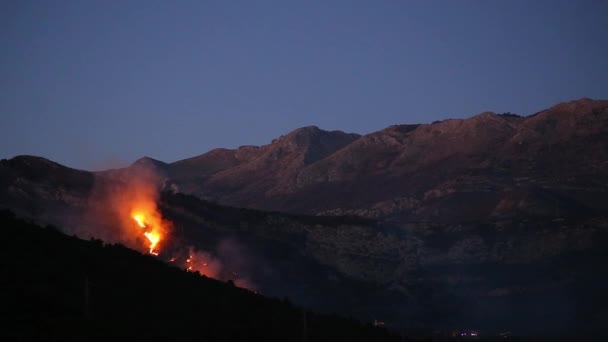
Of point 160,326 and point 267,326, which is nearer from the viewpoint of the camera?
point 160,326

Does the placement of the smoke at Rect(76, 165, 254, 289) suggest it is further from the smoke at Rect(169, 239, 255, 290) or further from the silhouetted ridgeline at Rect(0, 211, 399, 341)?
the silhouetted ridgeline at Rect(0, 211, 399, 341)

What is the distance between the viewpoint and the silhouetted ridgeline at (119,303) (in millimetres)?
37844

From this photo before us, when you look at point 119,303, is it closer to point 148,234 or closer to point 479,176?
point 148,234

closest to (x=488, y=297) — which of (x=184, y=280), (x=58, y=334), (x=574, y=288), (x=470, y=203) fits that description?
(x=574, y=288)

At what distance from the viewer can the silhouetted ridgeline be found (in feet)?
124

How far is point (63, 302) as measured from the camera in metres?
41.1

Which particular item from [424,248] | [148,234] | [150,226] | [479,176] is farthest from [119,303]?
[479,176]

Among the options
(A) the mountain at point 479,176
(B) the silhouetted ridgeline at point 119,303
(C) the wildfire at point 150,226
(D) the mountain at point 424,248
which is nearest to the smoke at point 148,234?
(C) the wildfire at point 150,226

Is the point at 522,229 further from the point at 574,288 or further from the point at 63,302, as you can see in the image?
the point at 63,302

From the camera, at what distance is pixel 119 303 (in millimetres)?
44188

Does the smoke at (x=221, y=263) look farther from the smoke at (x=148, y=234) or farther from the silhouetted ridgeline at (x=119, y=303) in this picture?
the silhouetted ridgeline at (x=119, y=303)

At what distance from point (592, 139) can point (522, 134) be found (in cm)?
1781

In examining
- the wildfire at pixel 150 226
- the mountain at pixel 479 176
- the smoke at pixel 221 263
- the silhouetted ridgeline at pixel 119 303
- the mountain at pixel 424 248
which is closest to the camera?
the silhouetted ridgeline at pixel 119 303

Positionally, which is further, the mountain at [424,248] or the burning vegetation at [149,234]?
the mountain at [424,248]
